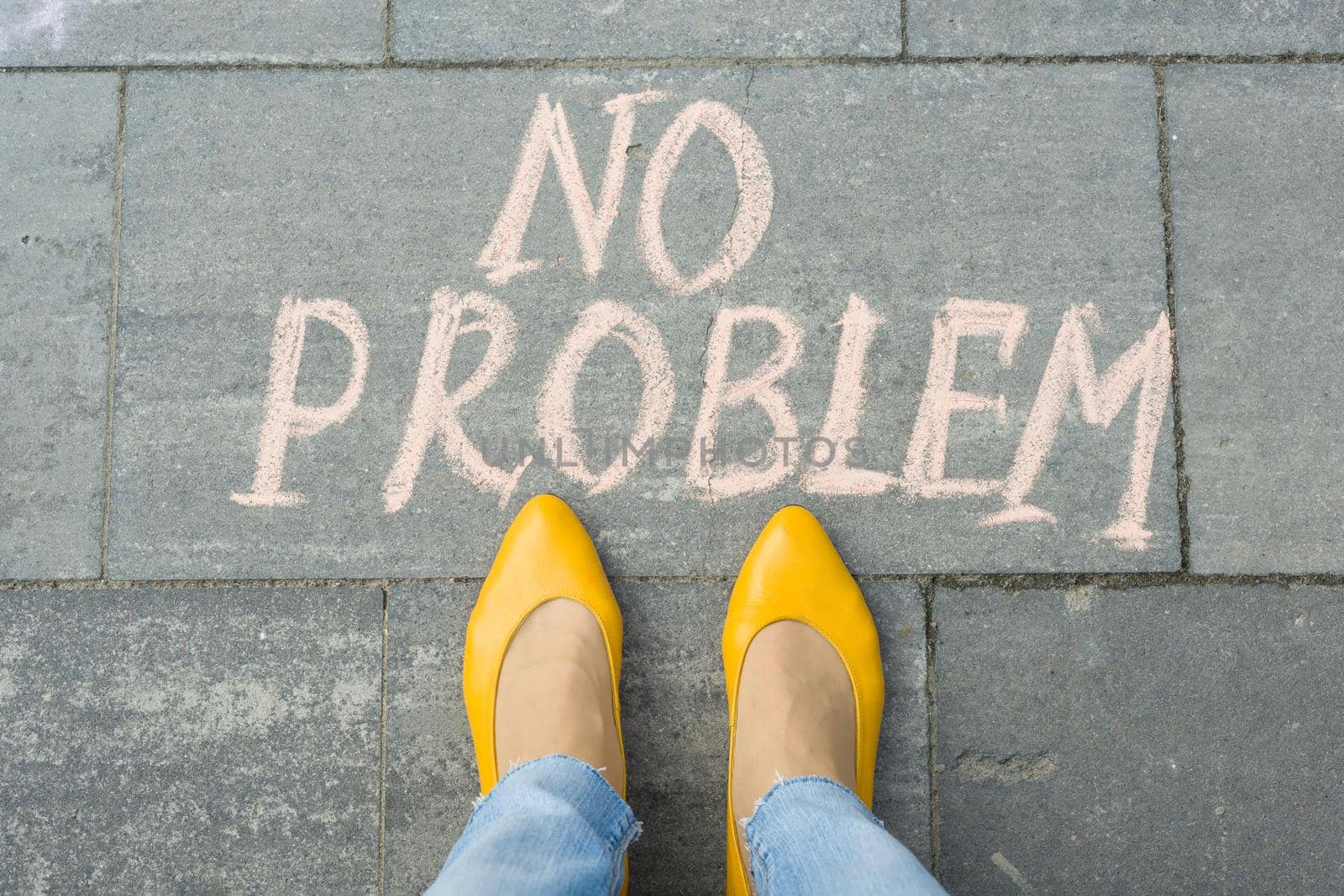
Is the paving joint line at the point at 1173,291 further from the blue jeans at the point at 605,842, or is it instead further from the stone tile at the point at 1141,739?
the blue jeans at the point at 605,842

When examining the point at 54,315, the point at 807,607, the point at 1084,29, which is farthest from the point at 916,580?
the point at 54,315

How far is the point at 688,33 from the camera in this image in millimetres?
2121

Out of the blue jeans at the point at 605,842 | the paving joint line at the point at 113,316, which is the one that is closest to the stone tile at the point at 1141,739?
the blue jeans at the point at 605,842

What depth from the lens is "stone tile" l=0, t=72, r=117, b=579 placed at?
81.0 inches

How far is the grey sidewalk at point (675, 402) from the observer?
201 centimetres

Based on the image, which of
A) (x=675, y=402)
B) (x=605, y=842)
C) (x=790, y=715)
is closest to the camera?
(x=605, y=842)

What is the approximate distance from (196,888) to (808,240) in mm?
2053

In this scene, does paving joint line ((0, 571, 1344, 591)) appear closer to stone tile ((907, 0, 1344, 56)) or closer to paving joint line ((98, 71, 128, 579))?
paving joint line ((98, 71, 128, 579))

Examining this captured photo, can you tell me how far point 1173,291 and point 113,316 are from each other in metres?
2.51

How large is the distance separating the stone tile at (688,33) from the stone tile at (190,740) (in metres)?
1.35

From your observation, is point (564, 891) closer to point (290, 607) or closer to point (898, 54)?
point (290, 607)

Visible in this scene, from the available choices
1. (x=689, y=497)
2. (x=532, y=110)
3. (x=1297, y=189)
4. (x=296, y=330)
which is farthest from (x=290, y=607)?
(x=1297, y=189)

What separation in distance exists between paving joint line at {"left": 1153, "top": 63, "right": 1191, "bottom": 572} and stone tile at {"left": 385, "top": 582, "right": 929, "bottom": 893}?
642 millimetres

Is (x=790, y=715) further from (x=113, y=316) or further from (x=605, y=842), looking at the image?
(x=113, y=316)
